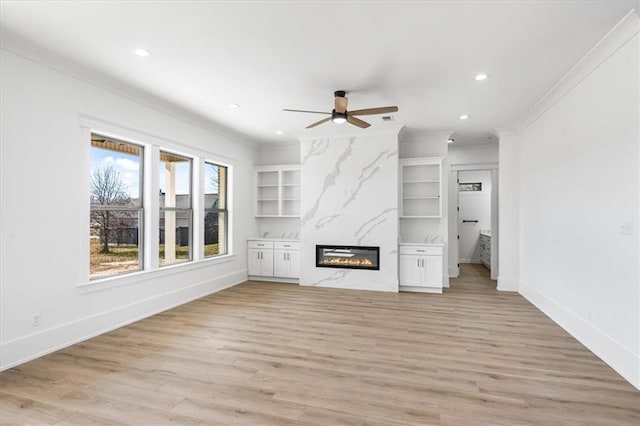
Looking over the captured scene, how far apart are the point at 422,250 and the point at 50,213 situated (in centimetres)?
526

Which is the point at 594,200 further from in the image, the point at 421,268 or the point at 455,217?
the point at 455,217

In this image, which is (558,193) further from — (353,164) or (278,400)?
(278,400)

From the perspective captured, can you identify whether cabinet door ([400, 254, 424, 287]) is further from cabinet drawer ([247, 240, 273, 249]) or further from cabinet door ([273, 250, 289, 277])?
cabinet drawer ([247, 240, 273, 249])

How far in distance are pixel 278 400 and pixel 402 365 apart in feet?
Answer: 3.89

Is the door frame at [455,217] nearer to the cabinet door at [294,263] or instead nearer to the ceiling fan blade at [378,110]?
the cabinet door at [294,263]

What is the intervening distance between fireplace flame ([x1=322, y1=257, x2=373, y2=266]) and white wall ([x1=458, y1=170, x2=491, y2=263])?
4.93 m

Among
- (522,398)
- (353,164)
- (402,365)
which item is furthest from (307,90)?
(522,398)

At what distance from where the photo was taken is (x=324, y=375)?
2838mm

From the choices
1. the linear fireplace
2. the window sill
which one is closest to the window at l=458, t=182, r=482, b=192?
the linear fireplace

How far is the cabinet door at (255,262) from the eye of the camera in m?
6.96

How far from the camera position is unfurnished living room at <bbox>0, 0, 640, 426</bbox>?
2533mm

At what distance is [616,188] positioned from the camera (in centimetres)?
297

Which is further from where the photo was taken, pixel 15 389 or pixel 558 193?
pixel 558 193

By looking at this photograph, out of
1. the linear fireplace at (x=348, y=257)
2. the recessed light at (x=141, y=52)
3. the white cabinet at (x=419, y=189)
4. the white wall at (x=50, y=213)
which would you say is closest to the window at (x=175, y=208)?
the white wall at (x=50, y=213)
